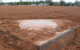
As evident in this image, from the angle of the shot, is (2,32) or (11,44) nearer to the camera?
(11,44)

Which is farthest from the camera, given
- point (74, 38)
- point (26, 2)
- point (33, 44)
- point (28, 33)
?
point (26, 2)

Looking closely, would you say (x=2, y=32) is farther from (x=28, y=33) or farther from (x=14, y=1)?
(x=14, y=1)

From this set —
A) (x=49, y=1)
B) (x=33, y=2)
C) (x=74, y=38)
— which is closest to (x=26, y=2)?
(x=33, y=2)

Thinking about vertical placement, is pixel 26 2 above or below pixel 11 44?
below

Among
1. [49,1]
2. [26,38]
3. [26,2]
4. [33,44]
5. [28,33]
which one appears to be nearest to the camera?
[33,44]

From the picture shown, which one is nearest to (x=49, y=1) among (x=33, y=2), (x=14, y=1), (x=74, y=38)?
(x=33, y=2)

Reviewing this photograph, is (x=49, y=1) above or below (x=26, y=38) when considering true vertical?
below

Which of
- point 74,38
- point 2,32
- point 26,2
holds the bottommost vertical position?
point 26,2

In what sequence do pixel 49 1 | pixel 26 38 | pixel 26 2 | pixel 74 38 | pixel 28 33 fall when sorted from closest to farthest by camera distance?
pixel 26 38
pixel 28 33
pixel 74 38
pixel 49 1
pixel 26 2

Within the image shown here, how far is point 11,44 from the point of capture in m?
5.46

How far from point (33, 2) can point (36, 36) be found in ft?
148

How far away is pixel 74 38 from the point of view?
6.93 m

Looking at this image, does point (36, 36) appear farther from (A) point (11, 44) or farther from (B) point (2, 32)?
(B) point (2, 32)

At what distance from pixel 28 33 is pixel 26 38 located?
1.94 ft
